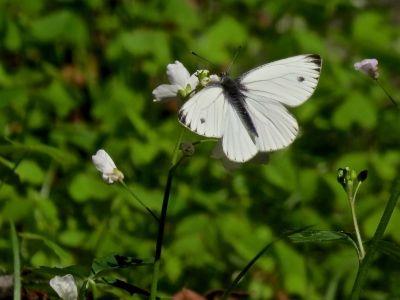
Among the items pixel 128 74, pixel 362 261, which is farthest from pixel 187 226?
pixel 362 261

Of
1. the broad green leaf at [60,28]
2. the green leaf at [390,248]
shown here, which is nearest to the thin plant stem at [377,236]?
the green leaf at [390,248]

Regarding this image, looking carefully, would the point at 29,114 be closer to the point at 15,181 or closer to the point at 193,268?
the point at 193,268

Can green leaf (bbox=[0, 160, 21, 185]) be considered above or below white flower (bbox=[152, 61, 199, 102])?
below

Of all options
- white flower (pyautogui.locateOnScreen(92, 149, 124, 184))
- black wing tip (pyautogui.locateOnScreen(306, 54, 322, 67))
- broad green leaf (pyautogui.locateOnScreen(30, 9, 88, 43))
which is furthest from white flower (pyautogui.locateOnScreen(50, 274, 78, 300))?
broad green leaf (pyautogui.locateOnScreen(30, 9, 88, 43))

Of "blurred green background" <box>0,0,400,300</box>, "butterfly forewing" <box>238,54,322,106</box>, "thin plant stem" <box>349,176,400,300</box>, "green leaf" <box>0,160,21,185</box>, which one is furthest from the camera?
"blurred green background" <box>0,0,400,300</box>

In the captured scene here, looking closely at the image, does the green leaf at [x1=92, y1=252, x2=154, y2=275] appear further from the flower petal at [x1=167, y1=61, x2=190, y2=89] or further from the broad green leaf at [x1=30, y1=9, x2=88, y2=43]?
the broad green leaf at [x1=30, y1=9, x2=88, y2=43]

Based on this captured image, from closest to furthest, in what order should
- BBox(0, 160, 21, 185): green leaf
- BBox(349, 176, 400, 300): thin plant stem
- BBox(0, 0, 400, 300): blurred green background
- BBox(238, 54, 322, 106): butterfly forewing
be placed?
BBox(349, 176, 400, 300): thin plant stem < BBox(238, 54, 322, 106): butterfly forewing < BBox(0, 160, 21, 185): green leaf < BBox(0, 0, 400, 300): blurred green background

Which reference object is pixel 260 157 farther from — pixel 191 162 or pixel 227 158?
pixel 191 162
